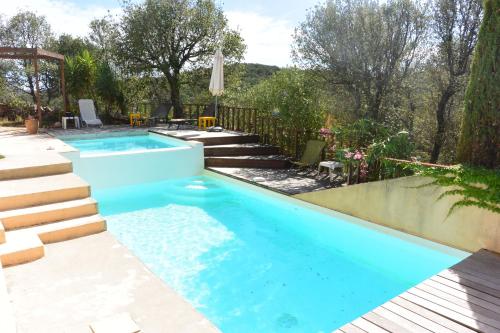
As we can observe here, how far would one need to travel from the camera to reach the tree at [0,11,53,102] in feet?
76.4

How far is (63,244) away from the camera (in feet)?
14.3

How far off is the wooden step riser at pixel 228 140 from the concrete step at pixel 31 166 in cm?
439

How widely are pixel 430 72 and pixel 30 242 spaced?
9.62 m

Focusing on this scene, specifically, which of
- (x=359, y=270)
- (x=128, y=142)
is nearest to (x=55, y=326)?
(x=359, y=270)

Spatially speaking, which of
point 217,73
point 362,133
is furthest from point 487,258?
point 217,73

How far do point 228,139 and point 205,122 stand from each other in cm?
250

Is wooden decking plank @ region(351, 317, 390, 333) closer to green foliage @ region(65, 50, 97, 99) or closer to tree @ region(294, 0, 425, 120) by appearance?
tree @ region(294, 0, 425, 120)

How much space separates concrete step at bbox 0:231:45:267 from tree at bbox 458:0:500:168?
5.71m

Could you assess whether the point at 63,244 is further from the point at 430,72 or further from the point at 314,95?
the point at 430,72

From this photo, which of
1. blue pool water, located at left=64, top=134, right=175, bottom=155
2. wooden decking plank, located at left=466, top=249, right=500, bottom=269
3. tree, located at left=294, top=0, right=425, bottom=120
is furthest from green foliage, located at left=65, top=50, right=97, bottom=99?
wooden decking plank, located at left=466, top=249, right=500, bottom=269

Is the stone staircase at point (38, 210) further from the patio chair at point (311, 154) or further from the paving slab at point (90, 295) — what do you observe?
the patio chair at point (311, 154)

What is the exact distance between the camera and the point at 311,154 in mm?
8602

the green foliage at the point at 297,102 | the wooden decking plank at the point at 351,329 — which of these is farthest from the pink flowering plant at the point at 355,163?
the wooden decking plank at the point at 351,329

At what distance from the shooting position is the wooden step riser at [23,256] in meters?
3.71
